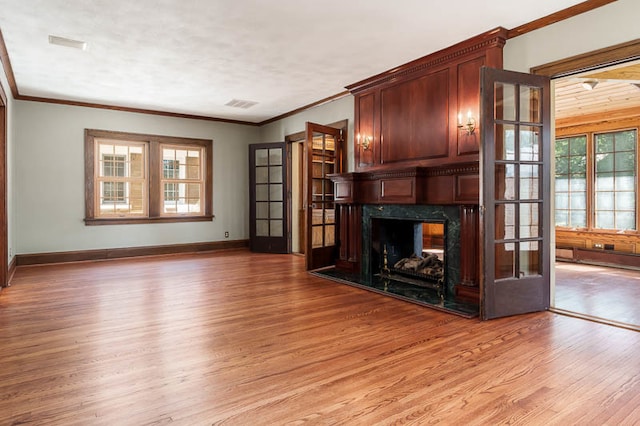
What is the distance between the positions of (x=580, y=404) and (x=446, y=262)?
235cm

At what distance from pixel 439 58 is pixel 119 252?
6121mm

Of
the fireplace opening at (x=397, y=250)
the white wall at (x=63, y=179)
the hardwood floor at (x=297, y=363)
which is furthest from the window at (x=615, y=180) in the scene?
the white wall at (x=63, y=179)

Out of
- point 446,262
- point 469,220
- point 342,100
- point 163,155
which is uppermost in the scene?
point 342,100

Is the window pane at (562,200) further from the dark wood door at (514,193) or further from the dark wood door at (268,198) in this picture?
the dark wood door at (268,198)

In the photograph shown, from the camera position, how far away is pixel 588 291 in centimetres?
448

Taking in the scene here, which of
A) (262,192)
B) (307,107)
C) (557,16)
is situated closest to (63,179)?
(262,192)

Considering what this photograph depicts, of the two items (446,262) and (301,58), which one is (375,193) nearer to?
(446,262)

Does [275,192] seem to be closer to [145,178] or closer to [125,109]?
[145,178]

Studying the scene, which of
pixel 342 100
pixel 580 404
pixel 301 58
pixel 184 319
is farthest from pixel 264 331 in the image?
pixel 342 100

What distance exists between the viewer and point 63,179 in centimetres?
663

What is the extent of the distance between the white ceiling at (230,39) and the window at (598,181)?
4420 millimetres

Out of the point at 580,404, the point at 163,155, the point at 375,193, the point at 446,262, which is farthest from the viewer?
the point at 163,155

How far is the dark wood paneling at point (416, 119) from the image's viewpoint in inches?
174

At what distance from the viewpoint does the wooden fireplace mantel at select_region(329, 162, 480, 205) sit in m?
3.96
